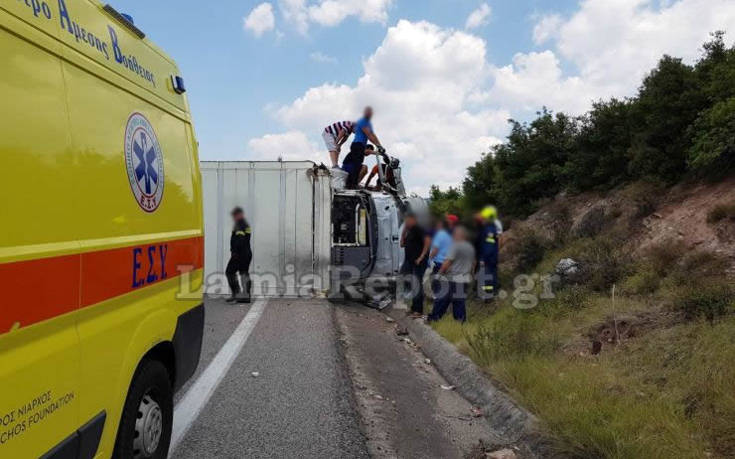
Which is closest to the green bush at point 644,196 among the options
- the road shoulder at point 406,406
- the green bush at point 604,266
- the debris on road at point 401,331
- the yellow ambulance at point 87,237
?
the green bush at point 604,266

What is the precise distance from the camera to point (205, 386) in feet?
17.7

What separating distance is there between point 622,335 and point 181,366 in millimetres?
5198

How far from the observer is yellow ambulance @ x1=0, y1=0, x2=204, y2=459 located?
202 cm

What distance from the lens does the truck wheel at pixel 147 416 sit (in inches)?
117

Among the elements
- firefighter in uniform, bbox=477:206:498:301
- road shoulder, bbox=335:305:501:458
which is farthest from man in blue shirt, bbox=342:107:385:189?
road shoulder, bbox=335:305:501:458

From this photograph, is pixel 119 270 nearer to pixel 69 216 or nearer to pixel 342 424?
pixel 69 216

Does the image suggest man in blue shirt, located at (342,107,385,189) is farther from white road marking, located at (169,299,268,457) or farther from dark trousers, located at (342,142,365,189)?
white road marking, located at (169,299,268,457)

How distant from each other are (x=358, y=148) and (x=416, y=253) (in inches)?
123

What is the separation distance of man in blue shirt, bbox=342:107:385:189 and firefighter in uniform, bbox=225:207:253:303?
266cm

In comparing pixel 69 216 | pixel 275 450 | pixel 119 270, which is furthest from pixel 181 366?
pixel 69 216

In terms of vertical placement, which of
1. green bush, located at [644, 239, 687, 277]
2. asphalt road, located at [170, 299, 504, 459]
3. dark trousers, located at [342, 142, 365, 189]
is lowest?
asphalt road, located at [170, 299, 504, 459]

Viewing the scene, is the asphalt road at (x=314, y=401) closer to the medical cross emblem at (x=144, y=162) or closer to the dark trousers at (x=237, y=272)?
the medical cross emblem at (x=144, y=162)

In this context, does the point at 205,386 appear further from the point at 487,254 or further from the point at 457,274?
the point at 487,254

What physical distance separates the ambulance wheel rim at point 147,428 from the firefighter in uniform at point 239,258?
6723 millimetres
